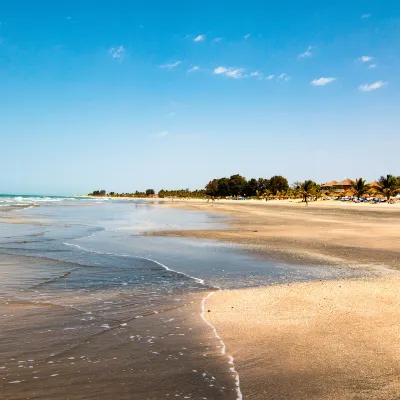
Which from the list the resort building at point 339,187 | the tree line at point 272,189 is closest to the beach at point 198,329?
the tree line at point 272,189

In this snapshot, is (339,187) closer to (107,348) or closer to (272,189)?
(272,189)

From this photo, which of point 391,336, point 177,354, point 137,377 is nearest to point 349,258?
point 391,336

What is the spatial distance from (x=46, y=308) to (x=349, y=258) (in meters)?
11.8

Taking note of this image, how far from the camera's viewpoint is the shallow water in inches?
180

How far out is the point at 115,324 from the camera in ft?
22.1

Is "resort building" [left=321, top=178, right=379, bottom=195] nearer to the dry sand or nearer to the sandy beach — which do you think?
the sandy beach

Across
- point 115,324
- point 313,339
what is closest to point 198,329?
Result: point 115,324

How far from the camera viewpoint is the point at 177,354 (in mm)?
5496

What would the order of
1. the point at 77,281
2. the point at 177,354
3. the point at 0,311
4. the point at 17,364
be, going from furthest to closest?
the point at 77,281 → the point at 0,311 → the point at 177,354 → the point at 17,364

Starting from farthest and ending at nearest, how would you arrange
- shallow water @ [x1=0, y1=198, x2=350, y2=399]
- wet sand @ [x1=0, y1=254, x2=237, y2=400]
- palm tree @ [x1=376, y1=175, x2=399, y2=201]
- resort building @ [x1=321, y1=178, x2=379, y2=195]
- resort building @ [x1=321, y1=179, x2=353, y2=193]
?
resort building @ [x1=321, y1=179, x2=353, y2=193] < resort building @ [x1=321, y1=178, x2=379, y2=195] < palm tree @ [x1=376, y1=175, x2=399, y2=201] < shallow water @ [x1=0, y1=198, x2=350, y2=399] < wet sand @ [x1=0, y1=254, x2=237, y2=400]

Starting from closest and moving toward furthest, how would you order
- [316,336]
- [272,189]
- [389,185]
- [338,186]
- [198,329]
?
1. [316,336]
2. [198,329]
3. [389,185]
4. [338,186]
5. [272,189]

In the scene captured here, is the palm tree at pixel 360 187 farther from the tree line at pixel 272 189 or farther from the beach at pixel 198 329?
the beach at pixel 198 329

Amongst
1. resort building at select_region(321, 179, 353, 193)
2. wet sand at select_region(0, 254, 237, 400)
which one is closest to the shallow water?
wet sand at select_region(0, 254, 237, 400)

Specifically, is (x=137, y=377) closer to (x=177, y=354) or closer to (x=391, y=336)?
(x=177, y=354)
